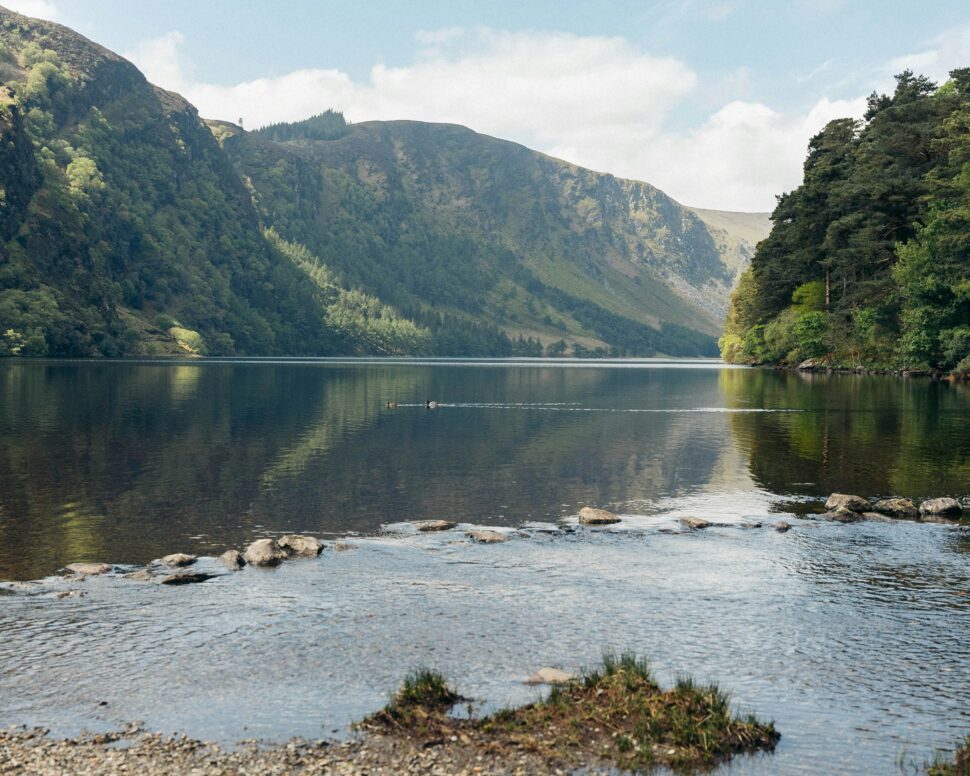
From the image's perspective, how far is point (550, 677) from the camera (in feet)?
64.1

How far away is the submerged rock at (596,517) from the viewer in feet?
125

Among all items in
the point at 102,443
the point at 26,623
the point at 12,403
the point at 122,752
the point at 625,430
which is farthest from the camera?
the point at 12,403

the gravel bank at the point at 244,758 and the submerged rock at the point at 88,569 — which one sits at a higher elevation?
the gravel bank at the point at 244,758

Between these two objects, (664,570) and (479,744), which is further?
(664,570)

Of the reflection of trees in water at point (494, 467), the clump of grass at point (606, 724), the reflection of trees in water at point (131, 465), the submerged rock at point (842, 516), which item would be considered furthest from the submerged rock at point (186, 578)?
the submerged rock at point (842, 516)

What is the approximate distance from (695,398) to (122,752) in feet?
360

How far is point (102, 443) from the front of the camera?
62.1m

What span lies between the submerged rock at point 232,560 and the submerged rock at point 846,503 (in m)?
25.7

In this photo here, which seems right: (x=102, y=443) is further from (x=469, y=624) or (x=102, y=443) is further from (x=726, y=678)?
(x=726, y=678)

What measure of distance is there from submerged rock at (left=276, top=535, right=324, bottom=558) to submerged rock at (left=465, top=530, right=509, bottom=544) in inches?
237

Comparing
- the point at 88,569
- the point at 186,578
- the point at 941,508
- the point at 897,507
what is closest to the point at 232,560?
the point at 186,578

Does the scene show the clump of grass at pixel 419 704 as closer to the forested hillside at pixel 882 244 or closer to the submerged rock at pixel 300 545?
the submerged rock at pixel 300 545

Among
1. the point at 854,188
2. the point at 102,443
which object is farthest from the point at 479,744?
the point at 854,188

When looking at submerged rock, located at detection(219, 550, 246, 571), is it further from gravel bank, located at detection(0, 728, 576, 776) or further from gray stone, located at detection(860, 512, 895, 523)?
gray stone, located at detection(860, 512, 895, 523)
